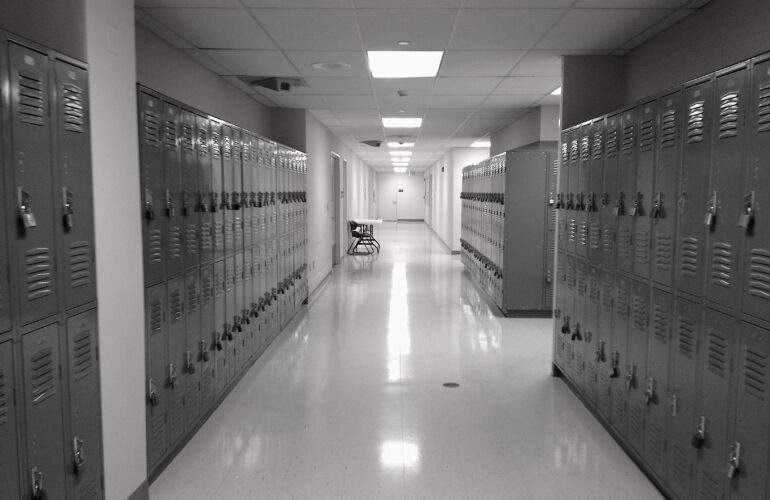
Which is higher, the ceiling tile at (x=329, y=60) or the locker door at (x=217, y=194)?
the ceiling tile at (x=329, y=60)

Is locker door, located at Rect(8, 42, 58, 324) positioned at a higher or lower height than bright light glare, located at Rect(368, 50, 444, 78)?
lower

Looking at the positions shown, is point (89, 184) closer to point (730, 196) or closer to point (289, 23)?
point (289, 23)

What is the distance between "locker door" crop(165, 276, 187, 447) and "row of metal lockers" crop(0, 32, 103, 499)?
846mm

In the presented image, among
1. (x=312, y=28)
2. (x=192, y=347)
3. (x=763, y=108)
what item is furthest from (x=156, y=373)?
(x=763, y=108)

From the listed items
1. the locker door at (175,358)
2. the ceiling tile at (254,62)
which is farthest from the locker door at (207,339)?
the ceiling tile at (254,62)

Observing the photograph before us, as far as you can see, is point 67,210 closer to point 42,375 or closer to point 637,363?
point 42,375

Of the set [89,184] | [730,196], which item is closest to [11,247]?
[89,184]

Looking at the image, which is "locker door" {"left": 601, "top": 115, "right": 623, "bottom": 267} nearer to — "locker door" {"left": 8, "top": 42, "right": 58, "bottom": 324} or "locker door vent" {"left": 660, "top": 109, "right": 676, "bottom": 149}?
"locker door vent" {"left": 660, "top": 109, "right": 676, "bottom": 149}

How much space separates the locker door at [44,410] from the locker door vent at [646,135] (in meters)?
2.89

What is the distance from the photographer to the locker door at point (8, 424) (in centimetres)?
186

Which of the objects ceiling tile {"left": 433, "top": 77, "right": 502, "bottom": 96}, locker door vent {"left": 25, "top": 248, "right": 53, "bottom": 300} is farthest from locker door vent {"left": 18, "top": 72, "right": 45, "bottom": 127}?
ceiling tile {"left": 433, "top": 77, "right": 502, "bottom": 96}

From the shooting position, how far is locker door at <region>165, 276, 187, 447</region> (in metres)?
3.32

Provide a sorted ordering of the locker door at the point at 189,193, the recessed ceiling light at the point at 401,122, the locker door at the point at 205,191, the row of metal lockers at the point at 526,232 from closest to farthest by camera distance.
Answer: the locker door at the point at 189,193, the locker door at the point at 205,191, the row of metal lockers at the point at 526,232, the recessed ceiling light at the point at 401,122

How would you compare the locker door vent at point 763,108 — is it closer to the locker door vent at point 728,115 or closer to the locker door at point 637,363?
the locker door vent at point 728,115
